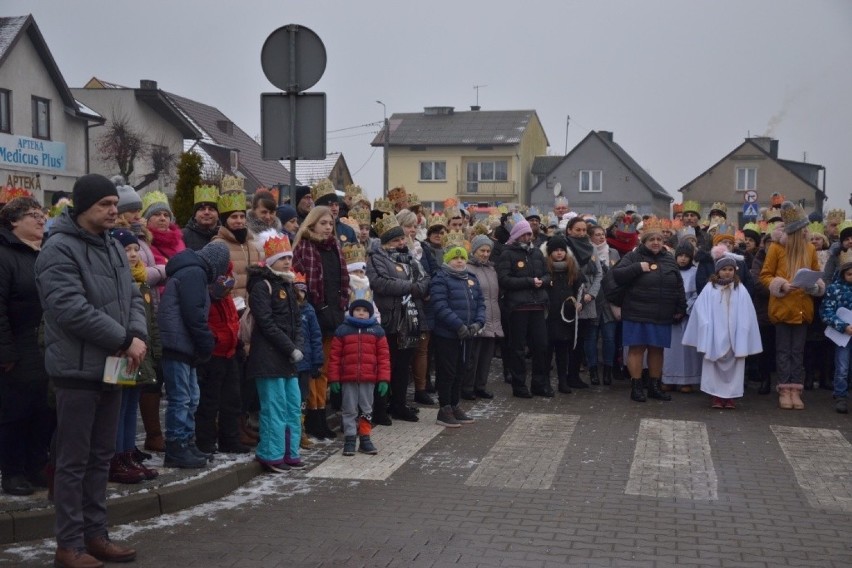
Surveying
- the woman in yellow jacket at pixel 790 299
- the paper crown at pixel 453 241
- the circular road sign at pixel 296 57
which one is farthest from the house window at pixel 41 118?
the woman in yellow jacket at pixel 790 299

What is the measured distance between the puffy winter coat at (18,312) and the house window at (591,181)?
69.6m

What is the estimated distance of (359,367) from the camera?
9.23 meters

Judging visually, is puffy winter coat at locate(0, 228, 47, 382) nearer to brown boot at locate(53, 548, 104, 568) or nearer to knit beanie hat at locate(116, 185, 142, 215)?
knit beanie hat at locate(116, 185, 142, 215)

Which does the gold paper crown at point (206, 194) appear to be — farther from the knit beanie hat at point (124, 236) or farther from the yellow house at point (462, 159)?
the yellow house at point (462, 159)

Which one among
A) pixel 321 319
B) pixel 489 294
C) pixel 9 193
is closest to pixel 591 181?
pixel 489 294

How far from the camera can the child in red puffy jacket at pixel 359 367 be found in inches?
363

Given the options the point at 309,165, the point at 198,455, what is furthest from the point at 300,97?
the point at 309,165

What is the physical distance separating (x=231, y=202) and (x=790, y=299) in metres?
7.19

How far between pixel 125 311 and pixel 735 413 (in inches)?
317

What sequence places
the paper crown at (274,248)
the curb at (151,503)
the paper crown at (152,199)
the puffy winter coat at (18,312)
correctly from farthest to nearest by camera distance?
1. the paper crown at (152,199)
2. the paper crown at (274,248)
3. the puffy winter coat at (18,312)
4. the curb at (151,503)

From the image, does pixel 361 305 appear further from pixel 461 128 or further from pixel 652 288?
pixel 461 128

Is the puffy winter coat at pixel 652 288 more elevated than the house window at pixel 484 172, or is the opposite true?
the house window at pixel 484 172

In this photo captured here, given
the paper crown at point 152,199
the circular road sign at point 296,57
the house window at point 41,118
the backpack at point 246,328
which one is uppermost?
the house window at point 41,118

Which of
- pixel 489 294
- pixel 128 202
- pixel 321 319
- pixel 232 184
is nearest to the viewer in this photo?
pixel 128 202
